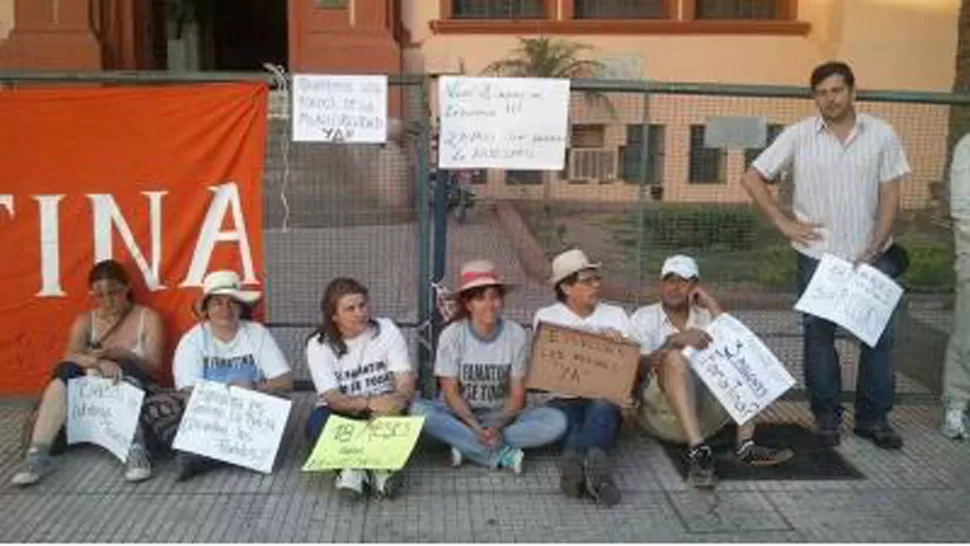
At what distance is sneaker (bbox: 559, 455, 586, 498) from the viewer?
477cm

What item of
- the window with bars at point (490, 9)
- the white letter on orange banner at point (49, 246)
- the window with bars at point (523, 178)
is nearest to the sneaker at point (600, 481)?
the window with bars at point (523, 178)

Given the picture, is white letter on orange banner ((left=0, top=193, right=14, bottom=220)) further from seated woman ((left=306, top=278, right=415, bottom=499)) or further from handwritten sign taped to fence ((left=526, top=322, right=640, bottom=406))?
handwritten sign taped to fence ((left=526, top=322, right=640, bottom=406))

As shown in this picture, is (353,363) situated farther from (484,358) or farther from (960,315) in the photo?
(960,315)

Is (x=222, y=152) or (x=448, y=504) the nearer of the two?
(x=448, y=504)

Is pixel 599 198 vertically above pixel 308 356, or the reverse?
pixel 599 198

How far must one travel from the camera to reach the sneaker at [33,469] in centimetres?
484

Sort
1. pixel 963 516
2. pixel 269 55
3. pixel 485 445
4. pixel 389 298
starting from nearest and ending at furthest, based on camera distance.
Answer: pixel 963 516 → pixel 485 445 → pixel 389 298 → pixel 269 55

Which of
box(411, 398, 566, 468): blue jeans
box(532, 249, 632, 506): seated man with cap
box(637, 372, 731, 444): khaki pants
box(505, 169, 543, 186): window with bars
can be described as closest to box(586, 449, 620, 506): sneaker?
box(532, 249, 632, 506): seated man with cap

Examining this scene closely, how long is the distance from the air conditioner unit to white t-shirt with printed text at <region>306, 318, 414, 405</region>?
4.65ft

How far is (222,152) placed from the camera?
220 inches

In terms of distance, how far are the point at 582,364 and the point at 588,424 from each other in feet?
0.92

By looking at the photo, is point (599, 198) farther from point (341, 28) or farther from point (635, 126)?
point (341, 28)

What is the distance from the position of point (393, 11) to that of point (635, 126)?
7.92 meters

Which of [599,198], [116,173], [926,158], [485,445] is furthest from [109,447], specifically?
[926,158]
